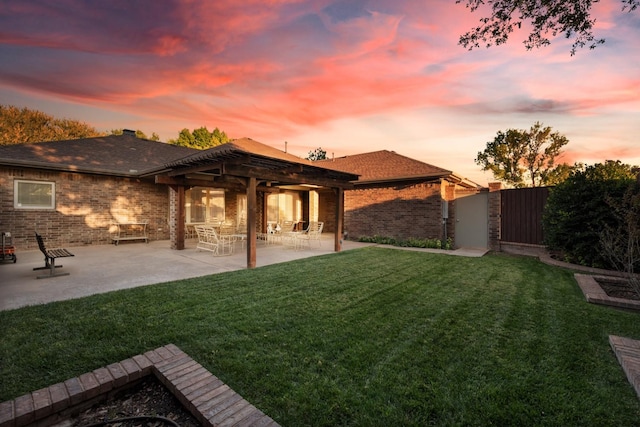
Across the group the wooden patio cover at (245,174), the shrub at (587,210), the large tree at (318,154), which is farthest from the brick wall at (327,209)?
the large tree at (318,154)

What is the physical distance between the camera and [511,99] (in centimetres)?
959

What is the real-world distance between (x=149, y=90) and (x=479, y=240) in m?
13.4

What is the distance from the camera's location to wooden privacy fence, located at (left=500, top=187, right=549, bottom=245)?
9.71 metres

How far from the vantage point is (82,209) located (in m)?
10.8

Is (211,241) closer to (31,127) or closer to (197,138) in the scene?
(197,138)

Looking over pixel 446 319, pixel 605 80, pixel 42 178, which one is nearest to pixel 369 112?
pixel 605 80

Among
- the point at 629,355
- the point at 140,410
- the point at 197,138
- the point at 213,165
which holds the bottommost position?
the point at 140,410

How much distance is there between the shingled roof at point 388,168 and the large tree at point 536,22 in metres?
6.69

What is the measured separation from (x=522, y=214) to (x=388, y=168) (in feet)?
19.6

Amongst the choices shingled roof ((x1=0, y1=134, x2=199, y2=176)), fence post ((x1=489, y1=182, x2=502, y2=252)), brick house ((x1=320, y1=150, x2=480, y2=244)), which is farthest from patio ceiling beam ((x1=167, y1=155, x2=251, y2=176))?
fence post ((x1=489, y1=182, x2=502, y2=252))

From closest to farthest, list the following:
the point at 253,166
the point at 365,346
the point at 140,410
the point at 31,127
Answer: the point at 140,410
the point at 365,346
the point at 253,166
the point at 31,127

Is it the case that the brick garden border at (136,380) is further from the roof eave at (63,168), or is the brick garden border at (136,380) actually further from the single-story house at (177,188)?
the roof eave at (63,168)

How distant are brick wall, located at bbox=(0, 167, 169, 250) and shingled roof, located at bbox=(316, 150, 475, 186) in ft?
32.6

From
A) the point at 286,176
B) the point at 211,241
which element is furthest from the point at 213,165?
the point at 211,241
